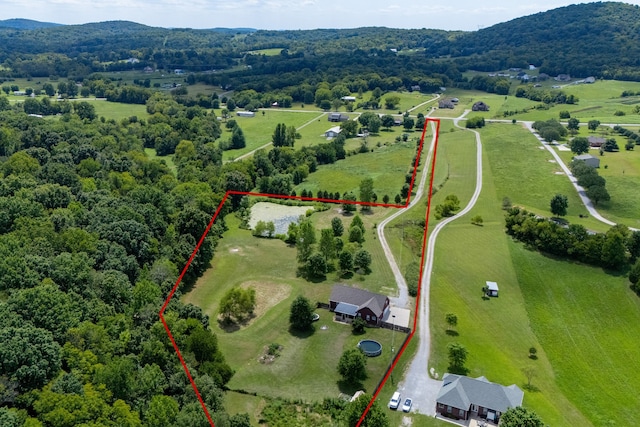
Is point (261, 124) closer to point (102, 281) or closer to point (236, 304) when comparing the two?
point (236, 304)

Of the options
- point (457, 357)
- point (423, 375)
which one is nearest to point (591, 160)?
point (457, 357)

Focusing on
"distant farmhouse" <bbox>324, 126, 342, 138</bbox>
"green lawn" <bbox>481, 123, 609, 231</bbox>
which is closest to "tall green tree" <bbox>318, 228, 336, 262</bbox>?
"green lawn" <bbox>481, 123, 609, 231</bbox>

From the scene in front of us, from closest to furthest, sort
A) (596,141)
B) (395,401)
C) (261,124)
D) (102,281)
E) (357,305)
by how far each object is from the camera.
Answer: (395,401), (102,281), (357,305), (596,141), (261,124)

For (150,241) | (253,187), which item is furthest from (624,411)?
(253,187)

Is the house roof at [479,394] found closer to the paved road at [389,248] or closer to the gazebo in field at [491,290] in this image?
the paved road at [389,248]

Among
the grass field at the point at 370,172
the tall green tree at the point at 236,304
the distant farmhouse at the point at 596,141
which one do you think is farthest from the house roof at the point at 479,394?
the distant farmhouse at the point at 596,141

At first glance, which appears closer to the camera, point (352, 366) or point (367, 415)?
point (367, 415)

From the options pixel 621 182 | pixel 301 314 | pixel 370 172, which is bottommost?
pixel 370 172

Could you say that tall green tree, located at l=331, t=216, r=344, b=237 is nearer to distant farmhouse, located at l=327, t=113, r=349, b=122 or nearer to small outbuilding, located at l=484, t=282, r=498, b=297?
small outbuilding, located at l=484, t=282, r=498, b=297
